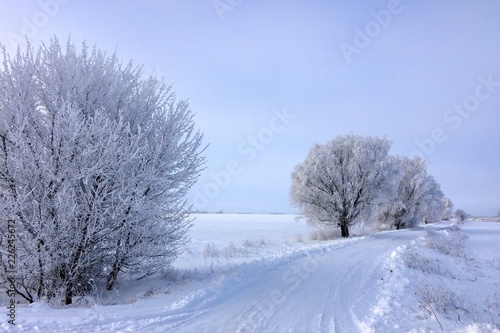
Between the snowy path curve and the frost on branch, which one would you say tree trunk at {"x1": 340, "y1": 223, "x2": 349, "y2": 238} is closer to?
the frost on branch

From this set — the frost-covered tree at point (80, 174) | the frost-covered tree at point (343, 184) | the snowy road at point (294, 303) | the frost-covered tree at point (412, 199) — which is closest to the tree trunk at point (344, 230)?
the frost-covered tree at point (343, 184)

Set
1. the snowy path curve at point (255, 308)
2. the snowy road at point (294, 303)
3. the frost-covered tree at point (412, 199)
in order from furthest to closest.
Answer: the frost-covered tree at point (412, 199) → the snowy road at point (294, 303) → the snowy path curve at point (255, 308)

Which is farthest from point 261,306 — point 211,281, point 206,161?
point 206,161

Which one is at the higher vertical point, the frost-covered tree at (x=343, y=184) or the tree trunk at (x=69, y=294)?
the frost-covered tree at (x=343, y=184)

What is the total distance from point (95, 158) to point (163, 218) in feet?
8.17

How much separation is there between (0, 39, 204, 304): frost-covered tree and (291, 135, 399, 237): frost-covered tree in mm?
20148

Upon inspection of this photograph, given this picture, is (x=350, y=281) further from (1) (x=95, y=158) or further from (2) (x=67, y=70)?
(2) (x=67, y=70)

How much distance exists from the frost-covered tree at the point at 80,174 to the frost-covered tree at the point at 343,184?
2015 centimetres

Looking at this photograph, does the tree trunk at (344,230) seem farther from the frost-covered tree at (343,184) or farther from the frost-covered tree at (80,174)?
the frost-covered tree at (80,174)

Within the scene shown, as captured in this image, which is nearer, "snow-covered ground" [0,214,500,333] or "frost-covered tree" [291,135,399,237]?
"snow-covered ground" [0,214,500,333]

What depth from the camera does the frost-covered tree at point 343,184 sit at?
1049 inches

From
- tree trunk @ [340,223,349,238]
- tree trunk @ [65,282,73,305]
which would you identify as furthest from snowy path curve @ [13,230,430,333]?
tree trunk @ [340,223,349,238]

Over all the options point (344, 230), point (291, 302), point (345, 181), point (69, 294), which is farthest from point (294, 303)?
point (345, 181)

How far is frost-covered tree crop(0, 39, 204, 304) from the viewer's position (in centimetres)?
653
